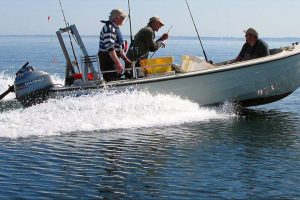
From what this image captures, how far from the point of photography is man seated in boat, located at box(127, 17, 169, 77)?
10711 millimetres

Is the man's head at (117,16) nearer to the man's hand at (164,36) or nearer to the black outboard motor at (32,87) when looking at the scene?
the man's hand at (164,36)

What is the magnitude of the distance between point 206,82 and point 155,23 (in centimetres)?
175

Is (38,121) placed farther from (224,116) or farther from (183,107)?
(224,116)

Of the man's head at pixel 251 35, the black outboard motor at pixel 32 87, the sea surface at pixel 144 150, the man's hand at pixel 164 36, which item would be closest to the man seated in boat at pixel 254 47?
the man's head at pixel 251 35

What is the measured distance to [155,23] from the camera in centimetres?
1084

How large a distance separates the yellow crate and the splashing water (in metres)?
0.57

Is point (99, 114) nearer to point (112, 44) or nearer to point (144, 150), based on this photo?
point (112, 44)

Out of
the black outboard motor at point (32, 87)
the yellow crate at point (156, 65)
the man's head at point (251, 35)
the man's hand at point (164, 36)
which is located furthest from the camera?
the man's head at point (251, 35)

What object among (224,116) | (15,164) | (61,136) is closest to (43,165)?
(15,164)

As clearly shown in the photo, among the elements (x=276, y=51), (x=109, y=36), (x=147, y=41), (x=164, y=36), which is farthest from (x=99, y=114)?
(x=276, y=51)

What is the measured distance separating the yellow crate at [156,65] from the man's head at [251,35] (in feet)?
6.87

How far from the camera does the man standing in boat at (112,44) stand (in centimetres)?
1019

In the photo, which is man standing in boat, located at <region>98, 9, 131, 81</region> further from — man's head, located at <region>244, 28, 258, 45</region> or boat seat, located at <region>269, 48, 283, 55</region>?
boat seat, located at <region>269, 48, 283, 55</region>

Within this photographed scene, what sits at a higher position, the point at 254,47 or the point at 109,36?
the point at 109,36
